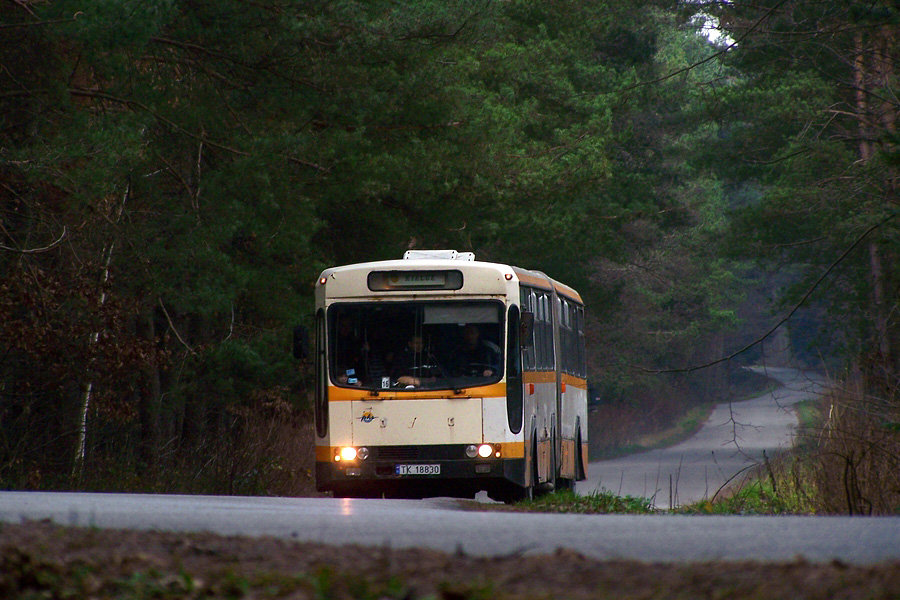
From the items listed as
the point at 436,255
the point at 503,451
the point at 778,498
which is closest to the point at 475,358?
the point at 503,451

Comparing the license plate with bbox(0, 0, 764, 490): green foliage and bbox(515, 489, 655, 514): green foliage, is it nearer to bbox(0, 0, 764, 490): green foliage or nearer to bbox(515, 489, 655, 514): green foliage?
bbox(515, 489, 655, 514): green foliage

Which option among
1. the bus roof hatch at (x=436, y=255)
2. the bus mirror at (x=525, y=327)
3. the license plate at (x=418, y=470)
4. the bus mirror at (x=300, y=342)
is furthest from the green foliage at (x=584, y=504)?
the bus roof hatch at (x=436, y=255)

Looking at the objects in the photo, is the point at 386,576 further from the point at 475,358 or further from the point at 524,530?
the point at 475,358

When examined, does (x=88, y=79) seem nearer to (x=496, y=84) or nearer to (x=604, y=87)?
(x=496, y=84)

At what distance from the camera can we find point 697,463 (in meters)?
49.7

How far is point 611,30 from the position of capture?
52500 mm

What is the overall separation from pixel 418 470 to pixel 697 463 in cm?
3213

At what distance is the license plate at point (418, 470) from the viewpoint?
1888 cm

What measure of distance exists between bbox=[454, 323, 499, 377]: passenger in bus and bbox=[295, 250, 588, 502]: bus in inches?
0.5

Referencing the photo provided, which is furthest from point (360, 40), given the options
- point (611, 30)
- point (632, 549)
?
point (611, 30)

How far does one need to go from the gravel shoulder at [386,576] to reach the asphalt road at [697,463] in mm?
10231

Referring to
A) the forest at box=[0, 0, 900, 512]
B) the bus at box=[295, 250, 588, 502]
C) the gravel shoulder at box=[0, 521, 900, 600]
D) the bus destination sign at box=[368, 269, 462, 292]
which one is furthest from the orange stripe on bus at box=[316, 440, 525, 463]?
the gravel shoulder at box=[0, 521, 900, 600]

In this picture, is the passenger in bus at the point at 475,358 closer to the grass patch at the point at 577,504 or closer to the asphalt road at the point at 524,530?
the grass patch at the point at 577,504

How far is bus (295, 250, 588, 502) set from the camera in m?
18.9
